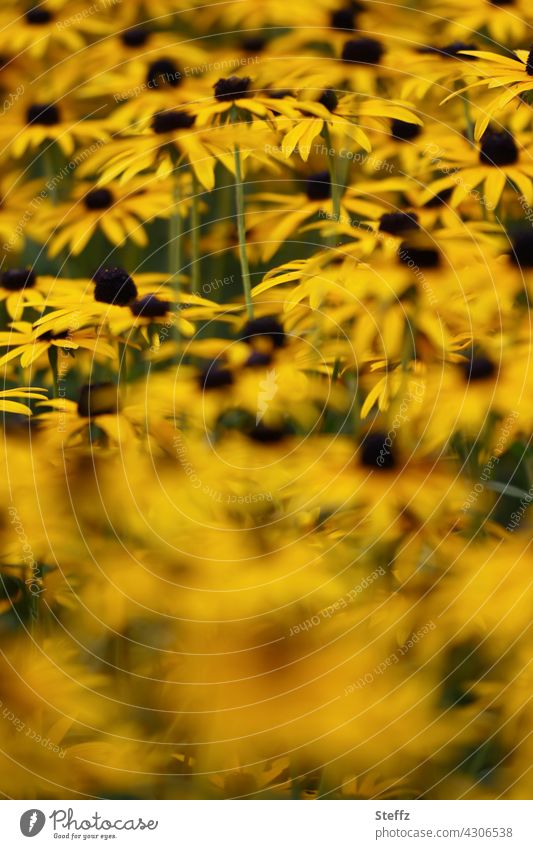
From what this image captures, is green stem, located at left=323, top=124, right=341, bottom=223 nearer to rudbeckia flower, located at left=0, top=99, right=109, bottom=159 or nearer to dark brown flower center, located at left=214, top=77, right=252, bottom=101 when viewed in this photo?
dark brown flower center, located at left=214, top=77, right=252, bottom=101

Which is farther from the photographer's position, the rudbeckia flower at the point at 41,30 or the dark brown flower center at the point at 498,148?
the rudbeckia flower at the point at 41,30

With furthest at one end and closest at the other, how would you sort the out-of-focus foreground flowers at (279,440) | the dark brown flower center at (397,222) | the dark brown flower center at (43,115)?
the dark brown flower center at (43,115), the dark brown flower center at (397,222), the out-of-focus foreground flowers at (279,440)

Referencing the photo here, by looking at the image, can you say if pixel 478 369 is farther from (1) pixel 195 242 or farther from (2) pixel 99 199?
(2) pixel 99 199

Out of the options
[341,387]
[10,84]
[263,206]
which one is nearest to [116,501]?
[341,387]

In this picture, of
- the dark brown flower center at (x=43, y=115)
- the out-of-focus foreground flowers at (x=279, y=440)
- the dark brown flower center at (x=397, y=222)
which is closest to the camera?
the out-of-focus foreground flowers at (x=279, y=440)

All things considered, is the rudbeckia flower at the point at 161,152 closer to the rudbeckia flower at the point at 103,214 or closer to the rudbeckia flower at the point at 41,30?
the rudbeckia flower at the point at 103,214

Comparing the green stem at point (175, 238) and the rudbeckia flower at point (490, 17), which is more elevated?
the rudbeckia flower at point (490, 17)

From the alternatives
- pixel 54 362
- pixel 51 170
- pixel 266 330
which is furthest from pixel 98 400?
pixel 51 170
